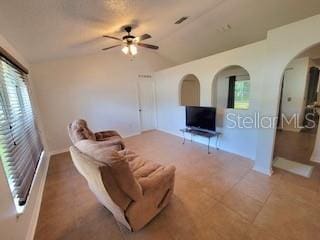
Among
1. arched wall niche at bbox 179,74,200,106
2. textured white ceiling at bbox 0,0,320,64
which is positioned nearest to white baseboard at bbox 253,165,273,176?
textured white ceiling at bbox 0,0,320,64

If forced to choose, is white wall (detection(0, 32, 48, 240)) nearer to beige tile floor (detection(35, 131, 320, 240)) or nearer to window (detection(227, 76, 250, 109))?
beige tile floor (detection(35, 131, 320, 240))

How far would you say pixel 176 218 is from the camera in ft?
5.97

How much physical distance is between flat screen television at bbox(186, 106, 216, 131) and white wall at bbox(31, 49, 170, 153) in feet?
7.19

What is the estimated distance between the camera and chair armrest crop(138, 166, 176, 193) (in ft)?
5.38

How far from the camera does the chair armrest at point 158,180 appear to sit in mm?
1640

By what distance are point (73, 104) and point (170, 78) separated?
3094mm

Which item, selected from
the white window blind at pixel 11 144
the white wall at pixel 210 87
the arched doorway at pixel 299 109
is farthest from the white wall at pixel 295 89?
the white window blind at pixel 11 144

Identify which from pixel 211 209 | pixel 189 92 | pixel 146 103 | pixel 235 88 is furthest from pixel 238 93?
pixel 211 209

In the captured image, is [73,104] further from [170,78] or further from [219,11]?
[219,11]

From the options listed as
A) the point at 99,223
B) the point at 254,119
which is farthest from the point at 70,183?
the point at 254,119

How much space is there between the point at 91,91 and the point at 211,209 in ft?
14.2

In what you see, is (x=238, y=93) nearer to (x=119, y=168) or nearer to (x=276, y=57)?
(x=276, y=57)

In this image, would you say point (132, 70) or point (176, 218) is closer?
point (176, 218)

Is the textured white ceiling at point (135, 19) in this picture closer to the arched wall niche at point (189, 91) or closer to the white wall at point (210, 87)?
the white wall at point (210, 87)
